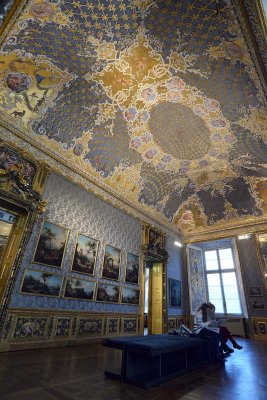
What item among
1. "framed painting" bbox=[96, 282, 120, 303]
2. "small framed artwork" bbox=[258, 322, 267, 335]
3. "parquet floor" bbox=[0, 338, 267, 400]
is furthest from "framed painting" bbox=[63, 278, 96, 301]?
"small framed artwork" bbox=[258, 322, 267, 335]

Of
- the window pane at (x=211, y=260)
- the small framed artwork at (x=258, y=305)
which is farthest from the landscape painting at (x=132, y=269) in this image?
the window pane at (x=211, y=260)

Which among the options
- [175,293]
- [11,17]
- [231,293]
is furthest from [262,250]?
[11,17]

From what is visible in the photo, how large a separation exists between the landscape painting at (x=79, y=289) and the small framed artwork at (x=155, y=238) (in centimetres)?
481

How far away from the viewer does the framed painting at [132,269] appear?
411 inches

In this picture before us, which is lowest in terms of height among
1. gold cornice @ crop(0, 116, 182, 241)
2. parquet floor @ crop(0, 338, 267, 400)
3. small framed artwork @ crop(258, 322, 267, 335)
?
parquet floor @ crop(0, 338, 267, 400)

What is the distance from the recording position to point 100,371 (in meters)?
→ 4.10

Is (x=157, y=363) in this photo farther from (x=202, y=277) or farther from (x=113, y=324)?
(x=202, y=277)

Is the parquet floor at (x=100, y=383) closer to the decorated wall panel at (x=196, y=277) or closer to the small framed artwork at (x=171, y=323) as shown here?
the small framed artwork at (x=171, y=323)

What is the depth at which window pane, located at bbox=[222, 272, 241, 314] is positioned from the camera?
1379cm

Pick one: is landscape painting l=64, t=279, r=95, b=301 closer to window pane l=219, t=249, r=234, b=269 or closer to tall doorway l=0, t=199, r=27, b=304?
tall doorway l=0, t=199, r=27, b=304

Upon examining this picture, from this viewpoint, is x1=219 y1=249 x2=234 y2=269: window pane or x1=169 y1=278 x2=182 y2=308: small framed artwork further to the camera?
x1=219 y1=249 x2=234 y2=269: window pane

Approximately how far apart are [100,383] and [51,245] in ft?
16.3

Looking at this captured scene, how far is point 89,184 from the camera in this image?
32.2 ft

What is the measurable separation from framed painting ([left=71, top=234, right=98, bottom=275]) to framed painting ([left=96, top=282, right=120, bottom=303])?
802 millimetres
